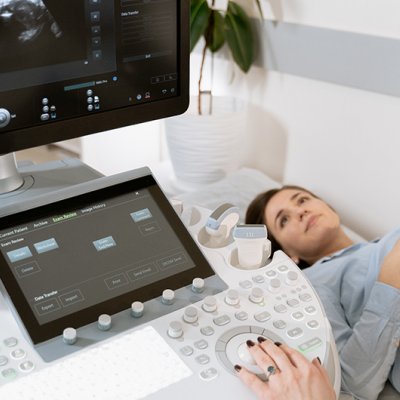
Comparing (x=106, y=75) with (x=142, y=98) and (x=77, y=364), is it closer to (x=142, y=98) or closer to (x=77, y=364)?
(x=142, y=98)

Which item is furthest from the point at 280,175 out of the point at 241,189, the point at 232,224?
the point at 232,224

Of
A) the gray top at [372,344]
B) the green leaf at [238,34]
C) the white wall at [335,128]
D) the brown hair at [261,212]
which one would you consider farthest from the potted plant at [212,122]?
the gray top at [372,344]

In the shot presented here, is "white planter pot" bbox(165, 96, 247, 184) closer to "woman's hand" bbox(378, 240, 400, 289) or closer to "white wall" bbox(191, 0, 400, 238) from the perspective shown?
"white wall" bbox(191, 0, 400, 238)

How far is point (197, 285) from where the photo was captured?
→ 88cm

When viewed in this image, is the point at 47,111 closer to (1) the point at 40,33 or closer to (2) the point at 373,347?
(1) the point at 40,33

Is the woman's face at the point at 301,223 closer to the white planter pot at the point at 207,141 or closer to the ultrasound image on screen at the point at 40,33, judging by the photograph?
the white planter pot at the point at 207,141

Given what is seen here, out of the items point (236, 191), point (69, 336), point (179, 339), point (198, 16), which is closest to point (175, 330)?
point (179, 339)

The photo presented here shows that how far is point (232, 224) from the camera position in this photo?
3.30 feet

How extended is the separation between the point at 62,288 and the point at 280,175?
1368 millimetres

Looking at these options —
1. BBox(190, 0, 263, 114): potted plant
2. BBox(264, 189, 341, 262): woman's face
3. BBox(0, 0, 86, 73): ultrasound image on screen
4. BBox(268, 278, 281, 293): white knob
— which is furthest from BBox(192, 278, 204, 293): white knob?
BBox(190, 0, 263, 114): potted plant

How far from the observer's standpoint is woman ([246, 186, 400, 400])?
4.05ft

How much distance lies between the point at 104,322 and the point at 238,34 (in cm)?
131

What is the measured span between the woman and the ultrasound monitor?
0.62m

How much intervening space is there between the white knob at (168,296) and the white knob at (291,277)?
180 mm
